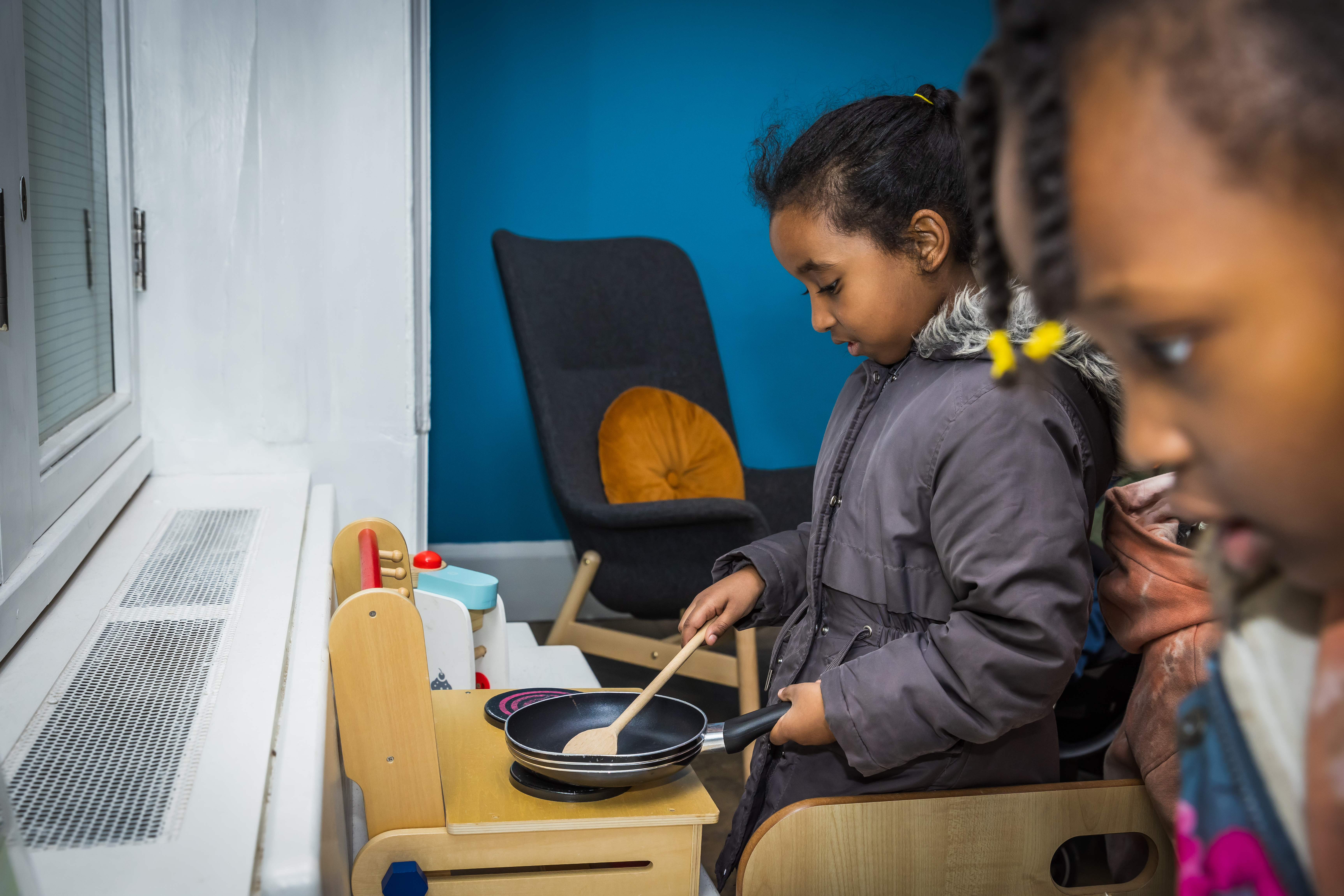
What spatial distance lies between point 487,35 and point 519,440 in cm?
113

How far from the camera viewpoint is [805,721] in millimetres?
891

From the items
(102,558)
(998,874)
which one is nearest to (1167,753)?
(998,874)

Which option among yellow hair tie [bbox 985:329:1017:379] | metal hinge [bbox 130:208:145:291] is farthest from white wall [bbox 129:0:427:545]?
yellow hair tie [bbox 985:329:1017:379]

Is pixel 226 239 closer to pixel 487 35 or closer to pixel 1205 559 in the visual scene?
pixel 487 35

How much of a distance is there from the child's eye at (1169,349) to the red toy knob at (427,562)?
1153 mm

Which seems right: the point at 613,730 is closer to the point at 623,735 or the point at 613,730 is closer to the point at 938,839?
the point at 623,735

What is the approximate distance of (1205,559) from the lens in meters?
0.35

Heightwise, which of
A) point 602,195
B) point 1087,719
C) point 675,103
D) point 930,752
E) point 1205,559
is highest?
point 675,103

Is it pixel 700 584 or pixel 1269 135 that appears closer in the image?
pixel 1269 135

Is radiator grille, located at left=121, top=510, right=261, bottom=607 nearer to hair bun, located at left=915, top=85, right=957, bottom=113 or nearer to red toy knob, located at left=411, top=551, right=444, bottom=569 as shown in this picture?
red toy knob, located at left=411, top=551, right=444, bottom=569

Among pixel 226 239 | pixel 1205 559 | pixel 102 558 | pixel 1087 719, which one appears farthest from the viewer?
pixel 1087 719

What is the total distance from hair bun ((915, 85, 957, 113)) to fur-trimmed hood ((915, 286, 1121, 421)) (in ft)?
0.67

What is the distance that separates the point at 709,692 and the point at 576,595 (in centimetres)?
49

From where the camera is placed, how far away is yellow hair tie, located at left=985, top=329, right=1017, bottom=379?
0.36 metres
